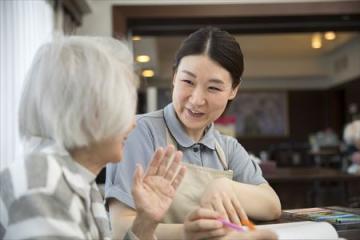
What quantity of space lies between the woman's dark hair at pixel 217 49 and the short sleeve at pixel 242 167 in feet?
0.79

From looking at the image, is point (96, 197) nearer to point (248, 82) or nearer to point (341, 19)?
point (341, 19)

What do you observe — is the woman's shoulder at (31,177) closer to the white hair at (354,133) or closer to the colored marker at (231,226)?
the colored marker at (231,226)

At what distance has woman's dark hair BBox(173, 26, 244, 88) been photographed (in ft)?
4.63

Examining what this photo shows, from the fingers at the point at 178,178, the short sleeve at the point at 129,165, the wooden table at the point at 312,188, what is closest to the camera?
the fingers at the point at 178,178

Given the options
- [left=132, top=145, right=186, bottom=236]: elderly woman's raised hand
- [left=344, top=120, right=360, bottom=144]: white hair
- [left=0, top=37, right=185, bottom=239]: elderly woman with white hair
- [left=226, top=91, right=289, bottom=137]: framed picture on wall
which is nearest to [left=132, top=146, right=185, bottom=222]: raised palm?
[left=132, top=145, right=186, bottom=236]: elderly woman's raised hand

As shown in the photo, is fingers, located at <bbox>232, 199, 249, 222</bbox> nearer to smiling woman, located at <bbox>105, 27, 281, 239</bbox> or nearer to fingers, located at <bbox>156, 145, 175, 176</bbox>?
smiling woman, located at <bbox>105, 27, 281, 239</bbox>

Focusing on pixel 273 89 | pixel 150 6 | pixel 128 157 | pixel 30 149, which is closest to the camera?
pixel 30 149

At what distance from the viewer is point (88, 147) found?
887mm

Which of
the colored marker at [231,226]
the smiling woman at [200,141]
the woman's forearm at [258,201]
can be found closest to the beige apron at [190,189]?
Answer: the smiling woman at [200,141]

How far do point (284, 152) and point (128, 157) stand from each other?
6170 mm

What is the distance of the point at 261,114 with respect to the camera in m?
11.7

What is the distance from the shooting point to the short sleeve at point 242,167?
4.93 feet

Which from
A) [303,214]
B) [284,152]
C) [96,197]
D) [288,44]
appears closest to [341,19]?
[284,152]

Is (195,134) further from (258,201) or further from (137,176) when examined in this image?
(137,176)
